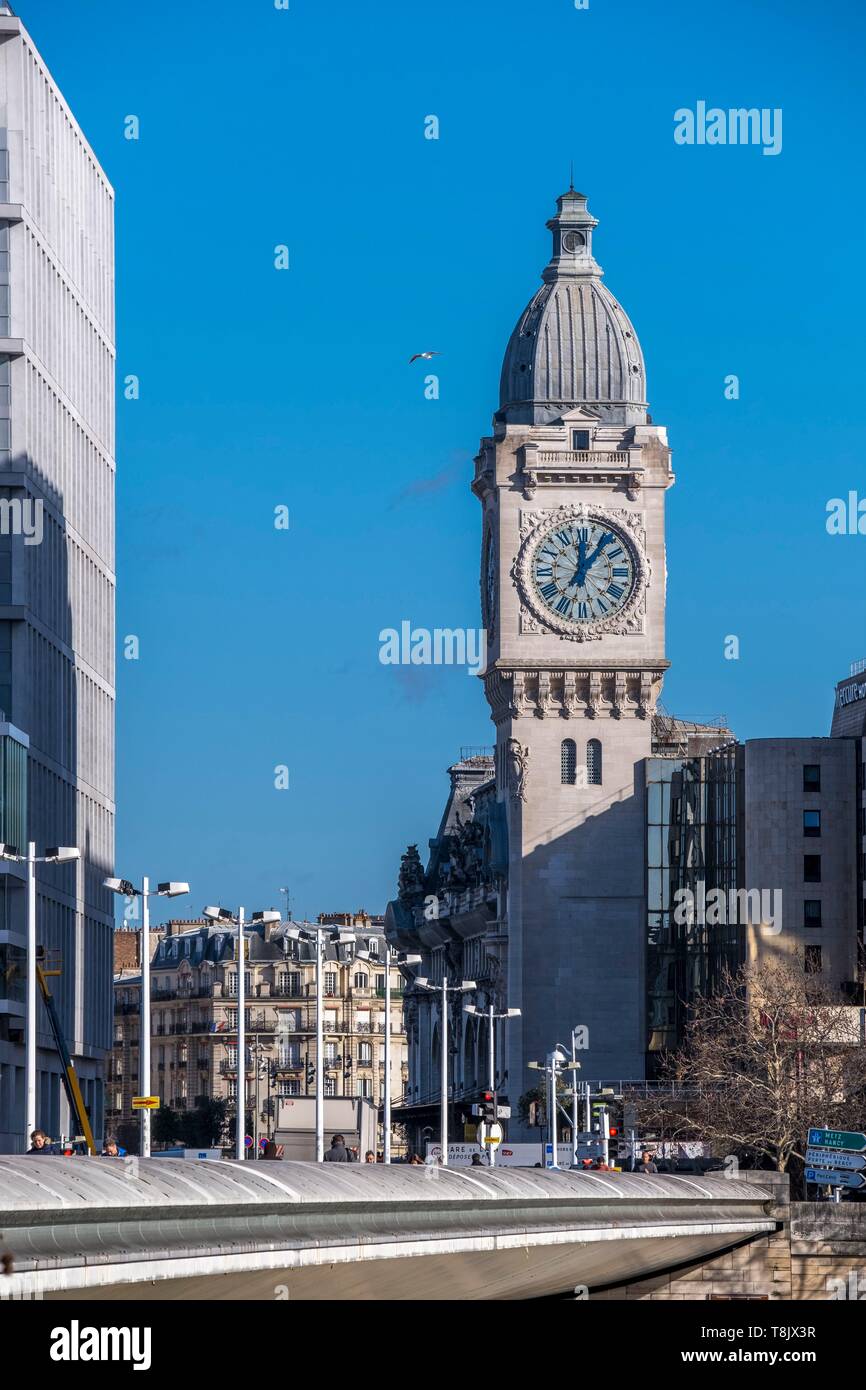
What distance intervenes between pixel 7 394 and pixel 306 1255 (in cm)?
8508

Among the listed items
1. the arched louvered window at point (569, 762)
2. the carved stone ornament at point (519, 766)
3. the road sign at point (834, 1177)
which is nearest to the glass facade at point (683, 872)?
the arched louvered window at point (569, 762)

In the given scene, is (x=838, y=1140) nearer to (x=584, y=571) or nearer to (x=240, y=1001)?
(x=240, y=1001)

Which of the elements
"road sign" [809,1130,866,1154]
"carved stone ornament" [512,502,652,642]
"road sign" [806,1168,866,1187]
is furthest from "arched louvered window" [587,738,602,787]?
"road sign" [806,1168,866,1187]

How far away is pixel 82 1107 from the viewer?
124438 millimetres

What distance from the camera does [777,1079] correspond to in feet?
368

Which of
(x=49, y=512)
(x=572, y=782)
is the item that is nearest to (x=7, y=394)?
(x=49, y=512)

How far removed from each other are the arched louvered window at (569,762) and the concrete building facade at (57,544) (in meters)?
36.9

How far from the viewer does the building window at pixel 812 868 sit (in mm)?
174250

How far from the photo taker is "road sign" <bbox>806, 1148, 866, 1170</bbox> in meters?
74.4

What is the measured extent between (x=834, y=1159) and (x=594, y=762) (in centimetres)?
11072

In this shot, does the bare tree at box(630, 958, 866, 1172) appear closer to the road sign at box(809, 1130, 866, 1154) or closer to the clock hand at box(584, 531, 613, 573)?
the road sign at box(809, 1130, 866, 1154)

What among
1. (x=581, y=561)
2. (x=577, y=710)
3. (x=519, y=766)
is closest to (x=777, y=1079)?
(x=519, y=766)

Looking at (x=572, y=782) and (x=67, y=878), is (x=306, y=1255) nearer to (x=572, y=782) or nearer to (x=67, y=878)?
(x=67, y=878)

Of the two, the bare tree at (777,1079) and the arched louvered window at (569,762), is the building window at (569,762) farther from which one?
the bare tree at (777,1079)
